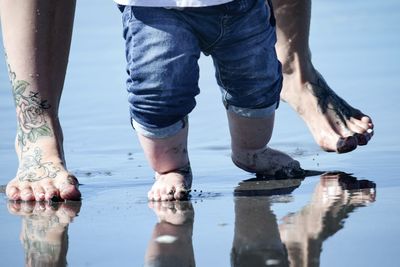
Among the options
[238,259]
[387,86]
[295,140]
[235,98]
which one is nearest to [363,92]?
[387,86]

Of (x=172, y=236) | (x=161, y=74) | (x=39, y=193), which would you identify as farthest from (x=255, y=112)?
(x=172, y=236)

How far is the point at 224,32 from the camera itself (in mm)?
4004

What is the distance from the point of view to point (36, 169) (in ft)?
13.5

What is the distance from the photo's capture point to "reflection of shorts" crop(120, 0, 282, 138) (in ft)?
12.8

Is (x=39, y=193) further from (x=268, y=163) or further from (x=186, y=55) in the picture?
(x=268, y=163)

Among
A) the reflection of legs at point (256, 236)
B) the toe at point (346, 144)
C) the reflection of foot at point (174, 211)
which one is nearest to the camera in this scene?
the reflection of legs at point (256, 236)

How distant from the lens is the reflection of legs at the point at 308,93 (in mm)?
4664

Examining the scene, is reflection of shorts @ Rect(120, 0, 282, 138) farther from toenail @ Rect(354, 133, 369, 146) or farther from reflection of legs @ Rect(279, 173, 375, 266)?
toenail @ Rect(354, 133, 369, 146)

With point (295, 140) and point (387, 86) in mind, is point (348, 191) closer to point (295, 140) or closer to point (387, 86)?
point (295, 140)

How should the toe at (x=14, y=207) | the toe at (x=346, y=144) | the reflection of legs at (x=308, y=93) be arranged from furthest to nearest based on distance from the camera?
the reflection of legs at (x=308, y=93) → the toe at (x=346, y=144) → the toe at (x=14, y=207)

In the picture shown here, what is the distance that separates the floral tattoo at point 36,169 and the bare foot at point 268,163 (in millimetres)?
629

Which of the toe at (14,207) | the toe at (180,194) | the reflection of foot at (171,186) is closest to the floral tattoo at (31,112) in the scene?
the toe at (14,207)

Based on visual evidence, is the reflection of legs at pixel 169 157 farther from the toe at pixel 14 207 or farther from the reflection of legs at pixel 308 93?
the reflection of legs at pixel 308 93

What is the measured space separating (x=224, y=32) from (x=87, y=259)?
43.5 inches
